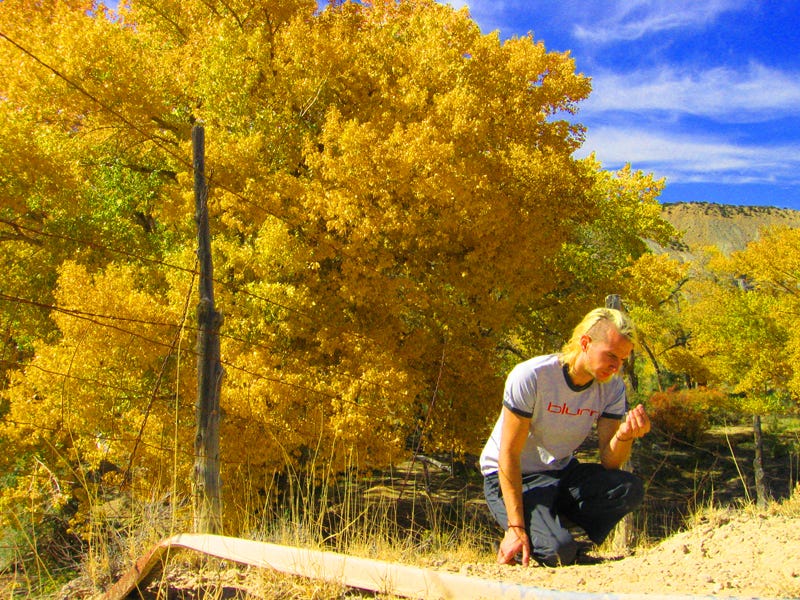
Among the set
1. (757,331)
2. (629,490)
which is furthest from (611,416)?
(757,331)

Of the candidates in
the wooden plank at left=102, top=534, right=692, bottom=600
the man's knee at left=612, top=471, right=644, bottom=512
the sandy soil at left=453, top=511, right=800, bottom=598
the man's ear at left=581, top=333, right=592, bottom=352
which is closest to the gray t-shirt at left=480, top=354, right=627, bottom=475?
the man's ear at left=581, top=333, right=592, bottom=352

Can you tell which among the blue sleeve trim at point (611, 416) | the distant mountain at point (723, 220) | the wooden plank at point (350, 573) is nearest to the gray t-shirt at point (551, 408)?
the blue sleeve trim at point (611, 416)

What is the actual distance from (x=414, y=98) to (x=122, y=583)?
36.0 feet

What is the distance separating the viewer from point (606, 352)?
327cm

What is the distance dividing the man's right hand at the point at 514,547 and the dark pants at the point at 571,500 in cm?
15

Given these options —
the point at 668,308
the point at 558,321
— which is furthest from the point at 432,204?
the point at 668,308

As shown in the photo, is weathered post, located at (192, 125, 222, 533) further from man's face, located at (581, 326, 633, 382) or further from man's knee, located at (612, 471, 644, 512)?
man's face, located at (581, 326, 633, 382)

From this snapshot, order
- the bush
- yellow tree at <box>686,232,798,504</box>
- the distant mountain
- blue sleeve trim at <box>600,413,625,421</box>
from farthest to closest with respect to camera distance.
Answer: the distant mountain, the bush, yellow tree at <box>686,232,798,504</box>, blue sleeve trim at <box>600,413,625,421</box>

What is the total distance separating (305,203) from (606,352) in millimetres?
8849

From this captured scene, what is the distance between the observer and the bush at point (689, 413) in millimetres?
27297

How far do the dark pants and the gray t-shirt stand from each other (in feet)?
0.28

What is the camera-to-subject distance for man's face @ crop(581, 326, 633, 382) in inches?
127

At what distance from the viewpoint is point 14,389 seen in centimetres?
989

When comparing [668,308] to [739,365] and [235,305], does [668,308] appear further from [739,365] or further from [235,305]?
[235,305]
